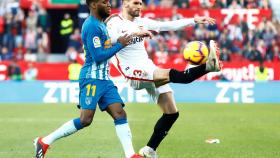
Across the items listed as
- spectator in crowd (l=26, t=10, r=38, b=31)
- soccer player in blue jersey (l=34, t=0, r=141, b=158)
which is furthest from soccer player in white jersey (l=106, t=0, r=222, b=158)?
spectator in crowd (l=26, t=10, r=38, b=31)

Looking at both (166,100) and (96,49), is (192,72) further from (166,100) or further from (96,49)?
(96,49)

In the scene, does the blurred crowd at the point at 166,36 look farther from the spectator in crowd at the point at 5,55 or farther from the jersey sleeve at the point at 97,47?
the jersey sleeve at the point at 97,47

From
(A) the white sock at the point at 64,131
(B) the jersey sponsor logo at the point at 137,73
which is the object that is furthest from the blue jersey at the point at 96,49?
(B) the jersey sponsor logo at the point at 137,73

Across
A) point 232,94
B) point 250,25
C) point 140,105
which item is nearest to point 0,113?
point 140,105

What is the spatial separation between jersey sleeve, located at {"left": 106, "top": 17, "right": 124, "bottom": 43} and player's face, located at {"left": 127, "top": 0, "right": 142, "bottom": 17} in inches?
8.3

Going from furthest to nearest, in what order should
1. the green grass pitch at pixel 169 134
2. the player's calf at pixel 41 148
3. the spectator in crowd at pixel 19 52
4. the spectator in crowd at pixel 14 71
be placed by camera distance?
the spectator in crowd at pixel 19 52 < the spectator in crowd at pixel 14 71 < the green grass pitch at pixel 169 134 < the player's calf at pixel 41 148

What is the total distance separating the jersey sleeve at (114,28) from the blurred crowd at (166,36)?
17379 millimetres

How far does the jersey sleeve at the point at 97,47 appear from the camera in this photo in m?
8.67

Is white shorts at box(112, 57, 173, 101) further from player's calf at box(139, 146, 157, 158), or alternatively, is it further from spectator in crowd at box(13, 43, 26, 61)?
spectator in crowd at box(13, 43, 26, 61)

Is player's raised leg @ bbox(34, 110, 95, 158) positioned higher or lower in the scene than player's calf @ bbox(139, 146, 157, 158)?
higher

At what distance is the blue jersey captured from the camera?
868 cm

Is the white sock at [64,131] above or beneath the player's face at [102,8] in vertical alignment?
beneath

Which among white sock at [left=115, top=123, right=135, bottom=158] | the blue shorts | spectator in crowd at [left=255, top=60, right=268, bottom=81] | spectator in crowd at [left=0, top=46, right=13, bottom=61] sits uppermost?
the blue shorts

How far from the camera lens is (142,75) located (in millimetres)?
9727
